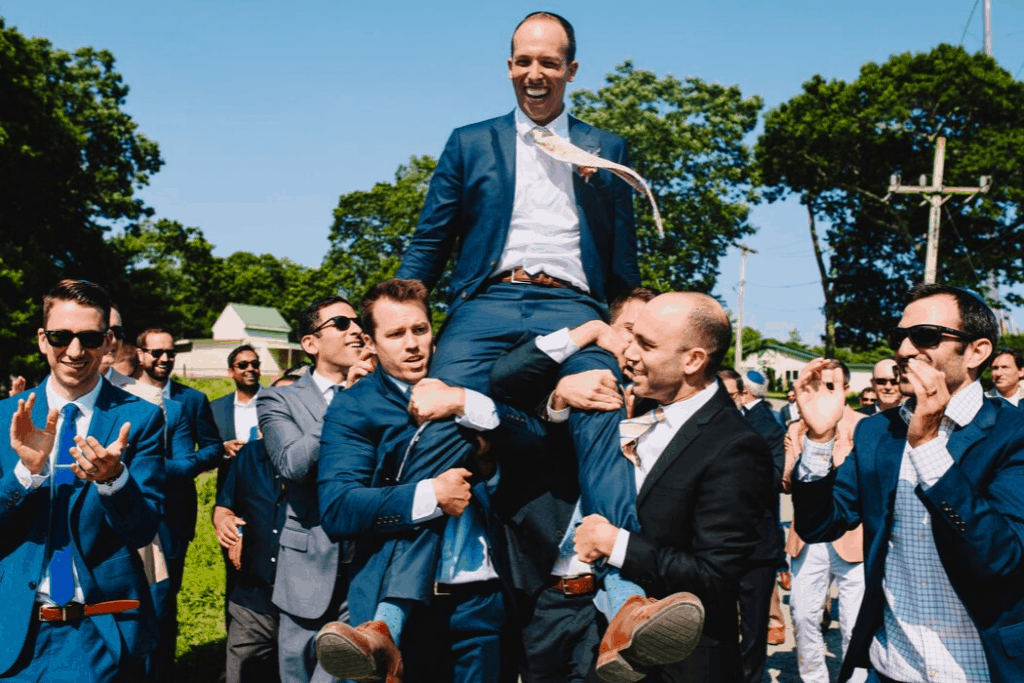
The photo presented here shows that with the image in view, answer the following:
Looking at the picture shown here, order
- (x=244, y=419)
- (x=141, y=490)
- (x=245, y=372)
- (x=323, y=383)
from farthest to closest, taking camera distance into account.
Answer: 1. (x=245, y=372)
2. (x=244, y=419)
3. (x=323, y=383)
4. (x=141, y=490)

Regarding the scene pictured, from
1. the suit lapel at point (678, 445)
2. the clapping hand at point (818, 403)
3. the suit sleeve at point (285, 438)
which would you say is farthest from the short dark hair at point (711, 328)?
the suit sleeve at point (285, 438)

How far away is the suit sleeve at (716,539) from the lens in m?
3.30

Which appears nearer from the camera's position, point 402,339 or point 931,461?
point 931,461

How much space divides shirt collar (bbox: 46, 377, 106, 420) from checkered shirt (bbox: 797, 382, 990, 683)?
127 inches

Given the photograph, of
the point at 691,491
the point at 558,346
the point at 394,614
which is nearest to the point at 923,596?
the point at 691,491

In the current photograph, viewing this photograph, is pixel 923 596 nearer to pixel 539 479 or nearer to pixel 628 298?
pixel 539 479

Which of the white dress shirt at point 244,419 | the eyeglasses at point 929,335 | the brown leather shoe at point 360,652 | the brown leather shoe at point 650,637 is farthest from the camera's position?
the white dress shirt at point 244,419

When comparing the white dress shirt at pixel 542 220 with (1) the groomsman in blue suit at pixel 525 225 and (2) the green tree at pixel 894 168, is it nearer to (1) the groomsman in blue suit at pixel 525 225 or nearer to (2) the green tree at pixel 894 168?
(1) the groomsman in blue suit at pixel 525 225

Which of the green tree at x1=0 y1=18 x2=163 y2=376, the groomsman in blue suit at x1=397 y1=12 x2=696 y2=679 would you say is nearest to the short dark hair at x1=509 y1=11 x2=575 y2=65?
the groomsman in blue suit at x1=397 y1=12 x2=696 y2=679

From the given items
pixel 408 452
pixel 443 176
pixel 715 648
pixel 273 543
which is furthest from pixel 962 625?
pixel 273 543

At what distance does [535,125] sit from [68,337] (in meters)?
2.37

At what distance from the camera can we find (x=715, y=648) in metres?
3.45

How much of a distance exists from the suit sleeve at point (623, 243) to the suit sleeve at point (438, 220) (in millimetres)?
796

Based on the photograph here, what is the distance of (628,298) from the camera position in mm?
4711
